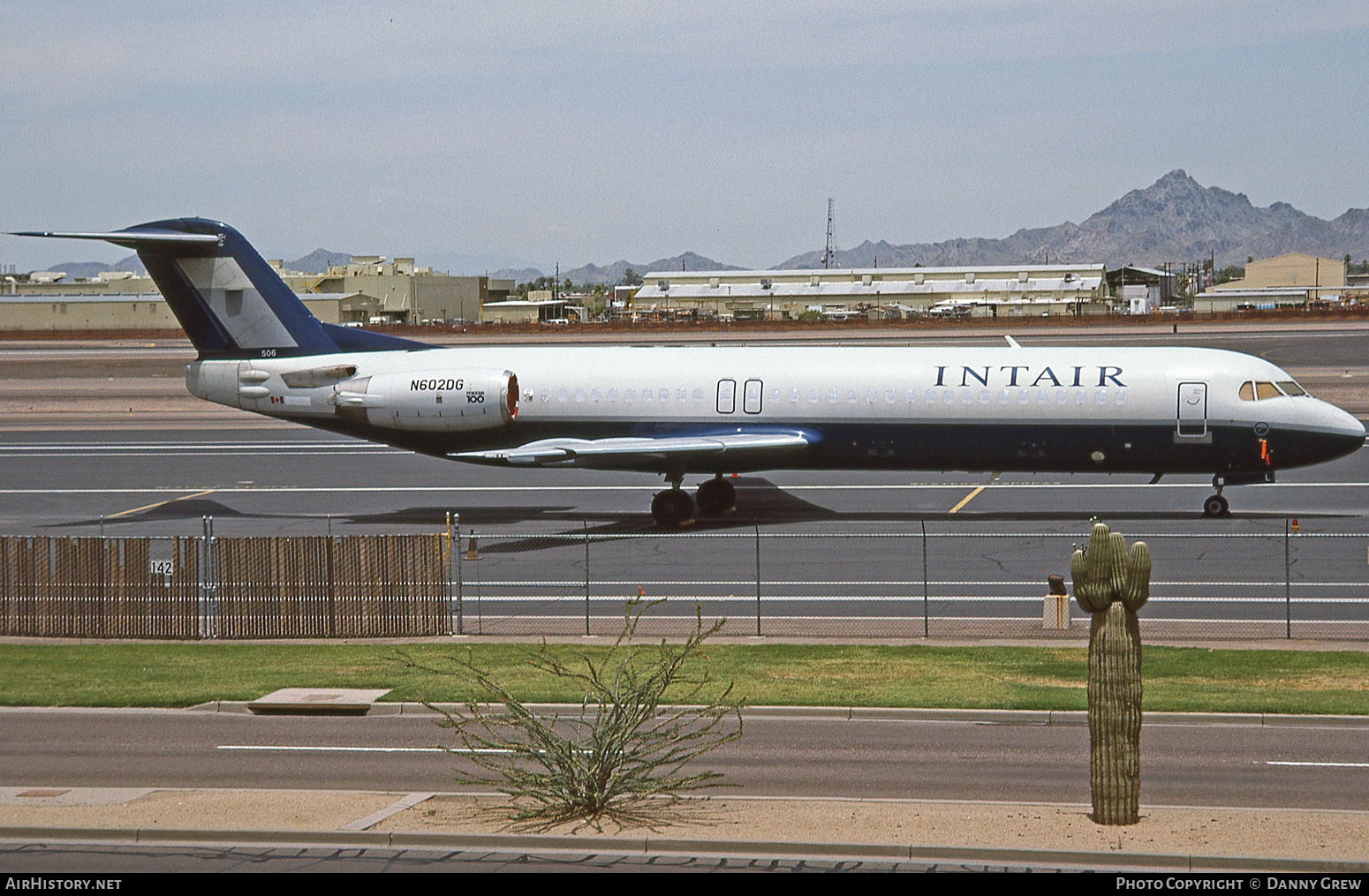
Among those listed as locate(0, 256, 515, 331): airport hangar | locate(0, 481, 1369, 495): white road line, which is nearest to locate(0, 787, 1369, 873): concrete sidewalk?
locate(0, 481, 1369, 495): white road line

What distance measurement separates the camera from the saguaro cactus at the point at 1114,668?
43.3ft

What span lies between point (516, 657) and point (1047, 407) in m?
17.1

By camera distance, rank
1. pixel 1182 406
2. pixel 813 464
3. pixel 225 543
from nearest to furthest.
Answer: pixel 225 543
pixel 1182 406
pixel 813 464

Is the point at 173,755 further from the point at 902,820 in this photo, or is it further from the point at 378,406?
the point at 378,406

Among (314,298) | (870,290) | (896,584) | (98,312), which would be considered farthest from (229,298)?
(870,290)

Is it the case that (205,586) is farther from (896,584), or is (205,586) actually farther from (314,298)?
(314,298)

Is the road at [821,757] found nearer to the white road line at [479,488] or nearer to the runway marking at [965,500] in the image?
the runway marking at [965,500]

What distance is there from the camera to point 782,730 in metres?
18.2

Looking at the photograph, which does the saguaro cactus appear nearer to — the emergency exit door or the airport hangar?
the emergency exit door

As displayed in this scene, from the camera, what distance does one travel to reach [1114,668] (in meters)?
13.5

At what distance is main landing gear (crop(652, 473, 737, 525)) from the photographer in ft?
119

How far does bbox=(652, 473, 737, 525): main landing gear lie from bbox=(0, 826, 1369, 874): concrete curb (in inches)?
918

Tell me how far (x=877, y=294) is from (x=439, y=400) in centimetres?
12522

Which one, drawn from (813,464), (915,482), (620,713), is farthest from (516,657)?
(915,482)
